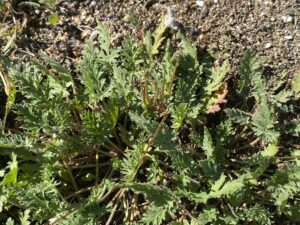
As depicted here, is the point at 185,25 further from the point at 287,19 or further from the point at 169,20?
the point at 287,19

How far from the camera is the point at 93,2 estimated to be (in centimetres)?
272

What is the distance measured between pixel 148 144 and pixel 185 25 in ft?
2.28

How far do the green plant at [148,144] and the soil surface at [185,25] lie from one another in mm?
123

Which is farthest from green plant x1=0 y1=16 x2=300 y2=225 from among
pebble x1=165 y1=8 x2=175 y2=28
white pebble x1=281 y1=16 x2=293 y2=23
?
white pebble x1=281 y1=16 x2=293 y2=23

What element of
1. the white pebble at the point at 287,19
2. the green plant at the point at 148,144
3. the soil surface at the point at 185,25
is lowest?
the green plant at the point at 148,144

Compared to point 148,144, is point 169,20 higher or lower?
higher

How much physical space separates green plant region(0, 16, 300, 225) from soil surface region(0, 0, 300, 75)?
0.12m

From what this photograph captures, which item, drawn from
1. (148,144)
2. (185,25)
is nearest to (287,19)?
(185,25)

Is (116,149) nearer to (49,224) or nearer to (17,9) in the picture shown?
(49,224)

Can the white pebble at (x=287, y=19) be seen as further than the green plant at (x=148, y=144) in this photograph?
Yes

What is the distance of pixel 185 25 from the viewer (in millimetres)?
2635

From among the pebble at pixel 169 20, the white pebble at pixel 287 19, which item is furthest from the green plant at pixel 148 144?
the white pebble at pixel 287 19

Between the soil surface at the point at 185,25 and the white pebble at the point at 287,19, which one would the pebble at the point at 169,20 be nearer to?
the soil surface at the point at 185,25

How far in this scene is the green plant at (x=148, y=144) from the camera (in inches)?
88.4
